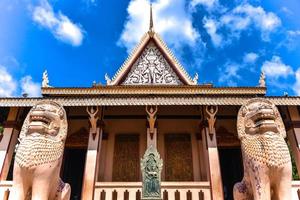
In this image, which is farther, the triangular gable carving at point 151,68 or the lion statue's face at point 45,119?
the triangular gable carving at point 151,68

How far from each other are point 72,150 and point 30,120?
466 centimetres

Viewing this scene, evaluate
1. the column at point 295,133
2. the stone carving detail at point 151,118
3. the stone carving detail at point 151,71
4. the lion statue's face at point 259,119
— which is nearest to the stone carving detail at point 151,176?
the lion statue's face at point 259,119

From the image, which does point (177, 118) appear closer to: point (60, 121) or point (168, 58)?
point (168, 58)

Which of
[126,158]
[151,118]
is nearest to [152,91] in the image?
[151,118]

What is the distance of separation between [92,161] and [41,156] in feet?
8.32

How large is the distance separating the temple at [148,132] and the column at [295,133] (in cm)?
3

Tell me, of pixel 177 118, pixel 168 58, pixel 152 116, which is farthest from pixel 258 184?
pixel 168 58

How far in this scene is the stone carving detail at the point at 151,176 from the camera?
5328 mm

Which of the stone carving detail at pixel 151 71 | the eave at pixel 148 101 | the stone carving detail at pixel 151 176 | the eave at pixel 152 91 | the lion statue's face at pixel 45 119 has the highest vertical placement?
the stone carving detail at pixel 151 71

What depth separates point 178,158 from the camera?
9.05 metres

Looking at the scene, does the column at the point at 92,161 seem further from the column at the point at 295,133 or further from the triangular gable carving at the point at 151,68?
the column at the point at 295,133

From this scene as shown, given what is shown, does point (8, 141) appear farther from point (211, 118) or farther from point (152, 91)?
point (211, 118)

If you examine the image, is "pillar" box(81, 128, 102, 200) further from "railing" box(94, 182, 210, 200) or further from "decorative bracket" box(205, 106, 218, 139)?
"decorative bracket" box(205, 106, 218, 139)

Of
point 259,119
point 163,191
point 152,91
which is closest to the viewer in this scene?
point 259,119
